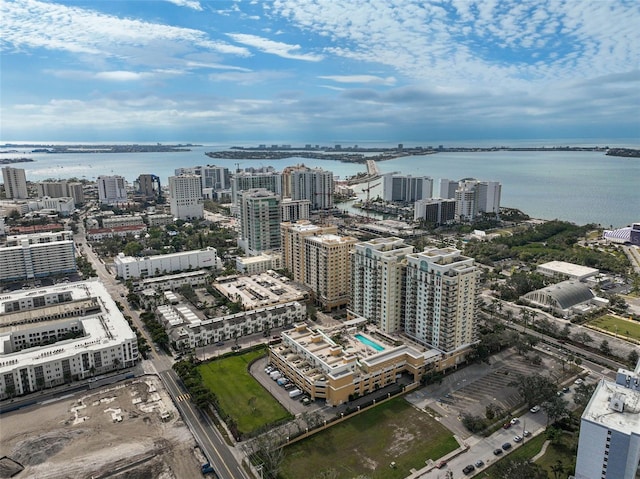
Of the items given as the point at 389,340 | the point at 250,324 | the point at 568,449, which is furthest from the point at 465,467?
the point at 250,324

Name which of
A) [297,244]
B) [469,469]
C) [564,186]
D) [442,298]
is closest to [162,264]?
[297,244]

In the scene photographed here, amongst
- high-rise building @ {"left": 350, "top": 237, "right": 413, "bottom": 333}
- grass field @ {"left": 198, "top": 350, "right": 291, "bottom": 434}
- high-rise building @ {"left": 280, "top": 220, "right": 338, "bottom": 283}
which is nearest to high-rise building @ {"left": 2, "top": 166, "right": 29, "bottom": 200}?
high-rise building @ {"left": 280, "top": 220, "right": 338, "bottom": 283}

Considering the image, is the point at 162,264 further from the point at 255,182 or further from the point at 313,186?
the point at 313,186

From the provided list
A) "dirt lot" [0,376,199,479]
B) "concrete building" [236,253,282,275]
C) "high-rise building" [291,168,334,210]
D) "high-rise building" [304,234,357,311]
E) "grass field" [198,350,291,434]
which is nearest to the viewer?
"dirt lot" [0,376,199,479]

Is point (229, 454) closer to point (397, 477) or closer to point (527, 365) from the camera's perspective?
point (397, 477)

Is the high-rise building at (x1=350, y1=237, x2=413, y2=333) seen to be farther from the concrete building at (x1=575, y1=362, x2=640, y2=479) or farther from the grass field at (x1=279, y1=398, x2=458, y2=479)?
Result: the concrete building at (x1=575, y1=362, x2=640, y2=479)

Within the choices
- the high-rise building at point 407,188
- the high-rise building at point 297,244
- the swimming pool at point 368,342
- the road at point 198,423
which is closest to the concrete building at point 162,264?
the high-rise building at point 297,244

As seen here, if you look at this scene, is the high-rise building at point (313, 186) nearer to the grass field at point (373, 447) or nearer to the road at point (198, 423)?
the road at point (198, 423)
